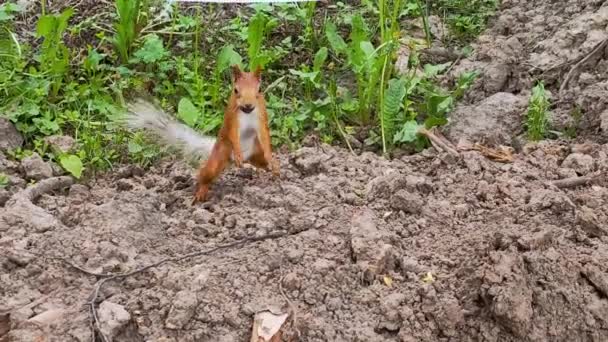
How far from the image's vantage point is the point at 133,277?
121 inches

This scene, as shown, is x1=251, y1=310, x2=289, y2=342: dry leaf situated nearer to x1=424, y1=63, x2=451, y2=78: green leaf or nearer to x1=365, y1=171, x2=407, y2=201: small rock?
x1=365, y1=171, x2=407, y2=201: small rock

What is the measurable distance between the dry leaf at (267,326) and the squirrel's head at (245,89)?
31.9 inches

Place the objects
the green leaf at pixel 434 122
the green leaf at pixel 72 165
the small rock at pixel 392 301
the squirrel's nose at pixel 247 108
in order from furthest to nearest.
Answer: the green leaf at pixel 434 122
the green leaf at pixel 72 165
the squirrel's nose at pixel 247 108
the small rock at pixel 392 301

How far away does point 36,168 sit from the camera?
12.8 feet

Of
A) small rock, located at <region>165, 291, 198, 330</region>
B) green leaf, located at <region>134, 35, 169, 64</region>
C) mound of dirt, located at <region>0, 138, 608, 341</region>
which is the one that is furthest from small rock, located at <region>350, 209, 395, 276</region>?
green leaf, located at <region>134, 35, 169, 64</region>

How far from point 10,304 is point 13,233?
1.41 feet

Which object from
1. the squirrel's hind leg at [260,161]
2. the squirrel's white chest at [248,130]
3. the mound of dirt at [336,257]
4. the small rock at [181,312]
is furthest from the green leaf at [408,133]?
the small rock at [181,312]

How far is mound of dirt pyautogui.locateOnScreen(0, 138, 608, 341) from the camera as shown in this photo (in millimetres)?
2924

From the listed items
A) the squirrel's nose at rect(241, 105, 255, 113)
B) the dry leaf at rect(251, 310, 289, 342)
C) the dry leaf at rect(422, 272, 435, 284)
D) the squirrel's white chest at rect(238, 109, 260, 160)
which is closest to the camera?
the dry leaf at rect(251, 310, 289, 342)

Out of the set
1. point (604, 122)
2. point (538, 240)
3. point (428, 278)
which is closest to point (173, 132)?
point (428, 278)

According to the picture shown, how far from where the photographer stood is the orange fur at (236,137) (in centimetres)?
Result: 339

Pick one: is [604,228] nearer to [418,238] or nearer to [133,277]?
[418,238]

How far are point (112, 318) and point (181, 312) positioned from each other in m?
0.21

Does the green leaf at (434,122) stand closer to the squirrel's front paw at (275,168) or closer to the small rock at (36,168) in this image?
the squirrel's front paw at (275,168)
